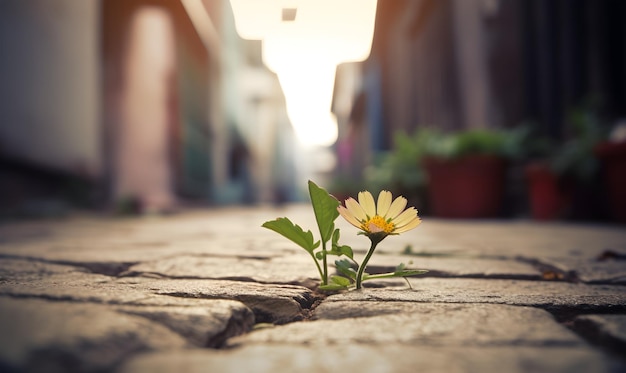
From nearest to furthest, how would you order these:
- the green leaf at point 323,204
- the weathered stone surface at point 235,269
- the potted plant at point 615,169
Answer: the green leaf at point 323,204
the weathered stone surface at point 235,269
the potted plant at point 615,169

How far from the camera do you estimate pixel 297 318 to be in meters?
0.72

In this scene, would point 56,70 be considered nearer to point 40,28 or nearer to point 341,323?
point 40,28

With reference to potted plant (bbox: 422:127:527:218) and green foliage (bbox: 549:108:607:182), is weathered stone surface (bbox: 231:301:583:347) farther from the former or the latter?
potted plant (bbox: 422:127:527:218)

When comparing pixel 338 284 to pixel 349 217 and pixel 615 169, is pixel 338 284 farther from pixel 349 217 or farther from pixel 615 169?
pixel 615 169

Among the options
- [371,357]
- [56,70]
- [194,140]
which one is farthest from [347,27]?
[194,140]

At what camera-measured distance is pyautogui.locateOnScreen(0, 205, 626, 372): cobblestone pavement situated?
0.48 meters

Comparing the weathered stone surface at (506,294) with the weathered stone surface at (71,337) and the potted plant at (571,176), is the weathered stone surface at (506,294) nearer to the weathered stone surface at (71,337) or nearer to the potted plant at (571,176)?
the weathered stone surface at (71,337)

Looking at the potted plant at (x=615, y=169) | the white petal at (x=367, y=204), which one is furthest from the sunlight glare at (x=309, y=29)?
the potted plant at (x=615, y=169)

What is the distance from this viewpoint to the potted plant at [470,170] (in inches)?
138

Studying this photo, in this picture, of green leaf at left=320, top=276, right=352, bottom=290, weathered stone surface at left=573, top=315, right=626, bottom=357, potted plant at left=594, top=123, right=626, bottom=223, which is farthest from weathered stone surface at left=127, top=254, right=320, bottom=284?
potted plant at left=594, top=123, right=626, bottom=223

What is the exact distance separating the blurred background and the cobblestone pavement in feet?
2.64

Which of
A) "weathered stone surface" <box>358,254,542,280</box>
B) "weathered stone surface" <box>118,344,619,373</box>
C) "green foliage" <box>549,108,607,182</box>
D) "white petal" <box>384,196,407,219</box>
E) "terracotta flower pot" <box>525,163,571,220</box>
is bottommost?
"weathered stone surface" <box>118,344,619,373</box>

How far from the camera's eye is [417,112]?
6473mm

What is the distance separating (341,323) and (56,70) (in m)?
5.59
